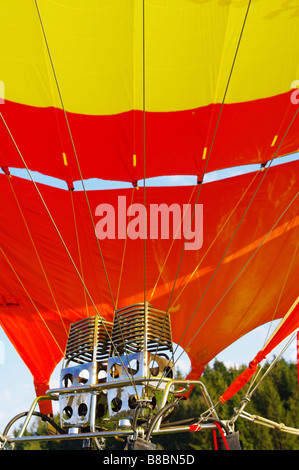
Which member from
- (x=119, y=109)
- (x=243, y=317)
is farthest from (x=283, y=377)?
(x=119, y=109)

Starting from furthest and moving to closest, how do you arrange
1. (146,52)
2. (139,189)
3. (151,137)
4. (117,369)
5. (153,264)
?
1. (153,264)
2. (139,189)
3. (151,137)
4. (146,52)
5. (117,369)

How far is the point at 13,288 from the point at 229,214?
83.0 inches

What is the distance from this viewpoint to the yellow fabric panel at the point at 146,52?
355 centimetres

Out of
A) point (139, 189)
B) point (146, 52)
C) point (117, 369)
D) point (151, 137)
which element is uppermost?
point (146, 52)

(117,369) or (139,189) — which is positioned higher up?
(139,189)

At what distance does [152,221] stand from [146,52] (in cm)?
157

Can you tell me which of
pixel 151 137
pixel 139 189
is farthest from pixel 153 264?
pixel 151 137

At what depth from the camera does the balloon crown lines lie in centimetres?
468

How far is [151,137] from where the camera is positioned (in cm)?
427

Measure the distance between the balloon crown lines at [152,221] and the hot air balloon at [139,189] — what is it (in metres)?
0.01

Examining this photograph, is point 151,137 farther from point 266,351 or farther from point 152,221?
point 266,351

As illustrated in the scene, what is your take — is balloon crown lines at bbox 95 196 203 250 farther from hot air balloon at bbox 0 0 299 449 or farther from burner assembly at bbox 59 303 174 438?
burner assembly at bbox 59 303 174 438

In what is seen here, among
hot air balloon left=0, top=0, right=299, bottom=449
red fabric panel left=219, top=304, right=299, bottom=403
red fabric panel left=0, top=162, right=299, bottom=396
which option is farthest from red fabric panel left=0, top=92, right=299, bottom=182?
red fabric panel left=219, top=304, right=299, bottom=403
